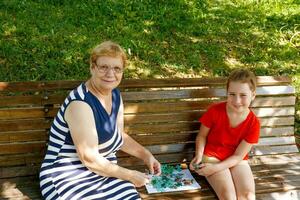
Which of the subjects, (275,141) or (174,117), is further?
(275,141)

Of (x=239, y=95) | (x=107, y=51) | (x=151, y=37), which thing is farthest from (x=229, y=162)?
(x=151, y=37)

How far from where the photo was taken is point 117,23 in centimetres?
706

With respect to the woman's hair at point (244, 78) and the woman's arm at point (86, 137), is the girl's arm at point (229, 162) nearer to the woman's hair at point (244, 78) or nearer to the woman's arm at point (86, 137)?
the woman's hair at point (244, 78)

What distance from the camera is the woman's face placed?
321 cm

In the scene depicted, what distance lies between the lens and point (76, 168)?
10.9ft

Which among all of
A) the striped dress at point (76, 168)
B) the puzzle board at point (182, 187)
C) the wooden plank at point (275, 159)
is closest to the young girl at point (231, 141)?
the puzzle board at point (182, 187)

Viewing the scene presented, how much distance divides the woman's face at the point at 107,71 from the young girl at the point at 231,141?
0.95 meters

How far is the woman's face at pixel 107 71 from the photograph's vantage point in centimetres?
321

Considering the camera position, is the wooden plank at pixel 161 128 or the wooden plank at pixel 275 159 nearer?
the wooden plank at pixel 161 128

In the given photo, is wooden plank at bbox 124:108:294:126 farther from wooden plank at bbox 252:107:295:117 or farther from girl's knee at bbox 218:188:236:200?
girl's knee at bbox 218:188:236:200

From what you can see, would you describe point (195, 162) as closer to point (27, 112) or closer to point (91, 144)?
point (91, 144)

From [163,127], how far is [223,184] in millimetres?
804

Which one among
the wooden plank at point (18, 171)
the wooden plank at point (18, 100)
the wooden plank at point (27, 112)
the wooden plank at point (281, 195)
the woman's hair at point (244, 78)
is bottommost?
the wooden plank at point (281, 195)

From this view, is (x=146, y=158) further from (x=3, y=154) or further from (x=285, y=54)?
(x=285, y=54)
